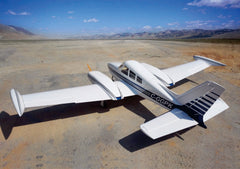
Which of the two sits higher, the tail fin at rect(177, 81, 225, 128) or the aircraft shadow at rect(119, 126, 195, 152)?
the tail fin at rect(177, 81, 225, 128)

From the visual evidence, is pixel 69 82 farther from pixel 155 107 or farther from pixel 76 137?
pixel 155 107

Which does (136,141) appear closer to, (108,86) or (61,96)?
(108,86)

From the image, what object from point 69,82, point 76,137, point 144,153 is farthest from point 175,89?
point 69,82

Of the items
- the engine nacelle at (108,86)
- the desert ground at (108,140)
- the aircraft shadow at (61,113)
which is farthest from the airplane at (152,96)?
the desert ground at (108,140)

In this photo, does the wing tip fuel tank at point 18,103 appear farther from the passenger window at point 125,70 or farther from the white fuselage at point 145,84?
the passenger window at point 125,70

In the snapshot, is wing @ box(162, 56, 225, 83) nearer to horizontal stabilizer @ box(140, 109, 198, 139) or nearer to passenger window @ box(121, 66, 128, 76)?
passenger window @ box(121, 66, 128, 76)

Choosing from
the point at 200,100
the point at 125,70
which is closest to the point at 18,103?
the point at 125,70

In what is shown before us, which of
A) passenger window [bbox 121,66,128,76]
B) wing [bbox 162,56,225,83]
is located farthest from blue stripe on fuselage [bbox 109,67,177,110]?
wing [bbox 162,56,225,83]
